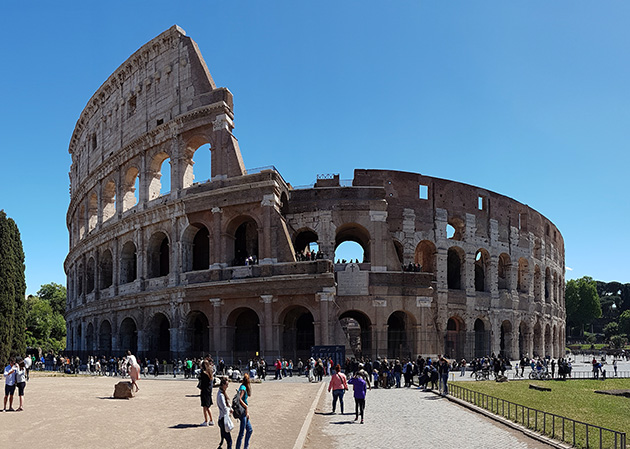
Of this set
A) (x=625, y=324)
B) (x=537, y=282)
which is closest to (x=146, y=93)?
(x=537, y=282)

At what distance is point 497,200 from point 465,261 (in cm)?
627

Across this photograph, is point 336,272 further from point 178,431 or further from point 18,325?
point 178,431

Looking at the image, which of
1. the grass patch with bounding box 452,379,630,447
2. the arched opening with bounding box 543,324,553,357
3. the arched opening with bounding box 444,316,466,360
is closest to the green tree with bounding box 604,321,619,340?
the arched opening with bounding box 543,324,553,357

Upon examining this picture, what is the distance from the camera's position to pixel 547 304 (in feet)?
176

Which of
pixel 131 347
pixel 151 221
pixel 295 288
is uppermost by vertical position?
pixel 151 221

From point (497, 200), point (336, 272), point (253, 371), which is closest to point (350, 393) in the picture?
point (253, 371)

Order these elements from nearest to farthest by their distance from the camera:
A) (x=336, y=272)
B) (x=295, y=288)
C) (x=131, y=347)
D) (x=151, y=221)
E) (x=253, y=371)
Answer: (x=253, y=371) → (x=295, y=288) → (x=336, y=272) → (x=151, y=221) → (x=131, y=347)

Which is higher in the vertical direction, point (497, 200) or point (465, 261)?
point (497, 200)

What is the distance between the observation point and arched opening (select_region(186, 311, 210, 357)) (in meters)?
36.4

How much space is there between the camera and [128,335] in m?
41.5

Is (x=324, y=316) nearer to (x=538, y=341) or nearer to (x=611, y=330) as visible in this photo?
(x=538, y=341)

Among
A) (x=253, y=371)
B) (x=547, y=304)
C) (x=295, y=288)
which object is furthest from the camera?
(x=547, y=304)

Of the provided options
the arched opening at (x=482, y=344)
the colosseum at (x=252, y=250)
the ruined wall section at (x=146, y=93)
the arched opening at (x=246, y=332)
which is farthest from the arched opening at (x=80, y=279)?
the arched opening at (x=482, y=344)

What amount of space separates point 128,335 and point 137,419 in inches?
1087
